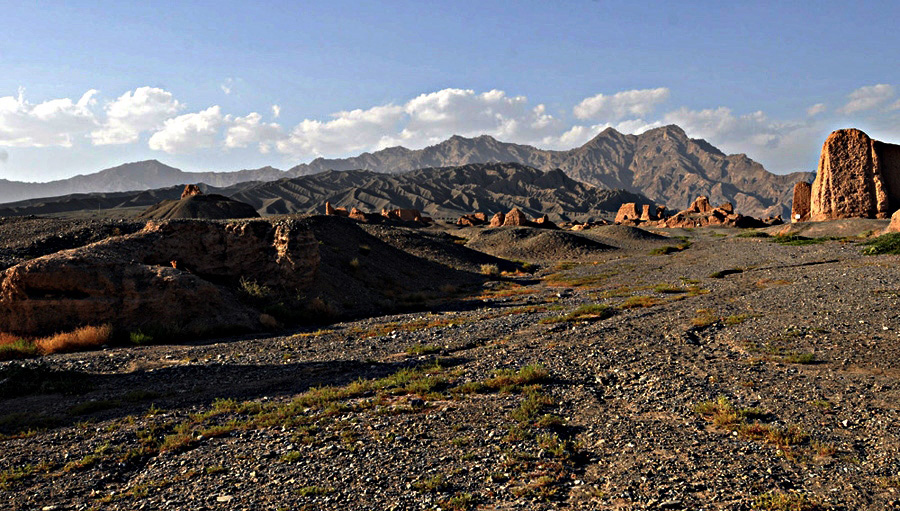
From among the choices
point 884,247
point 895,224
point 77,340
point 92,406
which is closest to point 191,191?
point 77,340

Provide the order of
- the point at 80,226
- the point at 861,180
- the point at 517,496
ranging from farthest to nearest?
the point at 861,180
the point at 80,226
the point at 517,496

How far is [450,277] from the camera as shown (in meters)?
38.8

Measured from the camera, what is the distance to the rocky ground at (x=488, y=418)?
673 cm

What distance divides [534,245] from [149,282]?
45426 mm

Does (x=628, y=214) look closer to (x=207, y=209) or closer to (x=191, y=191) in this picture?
(x=207, y=209)

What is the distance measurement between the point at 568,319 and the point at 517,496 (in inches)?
529

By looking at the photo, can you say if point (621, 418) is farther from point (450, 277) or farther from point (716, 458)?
point (450, 277)

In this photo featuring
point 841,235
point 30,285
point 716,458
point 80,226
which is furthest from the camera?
point 841,235

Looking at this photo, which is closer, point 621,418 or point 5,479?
point 5,479

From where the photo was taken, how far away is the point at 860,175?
56.0 metres

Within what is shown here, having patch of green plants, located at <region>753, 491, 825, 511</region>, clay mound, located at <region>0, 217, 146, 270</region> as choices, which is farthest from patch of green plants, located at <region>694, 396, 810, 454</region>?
clay mound, located at <region>0, 217, 146, 270</region>

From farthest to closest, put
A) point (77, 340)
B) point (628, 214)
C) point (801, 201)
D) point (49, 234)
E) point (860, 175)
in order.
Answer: point (628, 214), point (801, 201), point (860, 175), point (49, 234), point (77, 340)

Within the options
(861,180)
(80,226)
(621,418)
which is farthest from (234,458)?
(861,180)

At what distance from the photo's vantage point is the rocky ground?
6.73 meters
